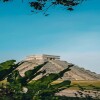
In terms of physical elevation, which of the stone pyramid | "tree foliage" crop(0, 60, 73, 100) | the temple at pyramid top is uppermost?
"tree foliage" crop(0, 60, 73, 100)

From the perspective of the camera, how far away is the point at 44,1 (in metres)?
15.4

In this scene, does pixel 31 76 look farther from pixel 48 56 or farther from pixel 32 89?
pixel 48 56

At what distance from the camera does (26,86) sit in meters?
3.34

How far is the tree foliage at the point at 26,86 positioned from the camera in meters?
3.25

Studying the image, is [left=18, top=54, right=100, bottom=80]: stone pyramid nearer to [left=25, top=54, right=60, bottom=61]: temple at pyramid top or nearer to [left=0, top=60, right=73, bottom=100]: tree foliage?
[left=25, top=54, right=60, bottom=61]: temple at pyramid top

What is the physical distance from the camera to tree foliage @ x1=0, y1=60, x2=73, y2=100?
325 cm

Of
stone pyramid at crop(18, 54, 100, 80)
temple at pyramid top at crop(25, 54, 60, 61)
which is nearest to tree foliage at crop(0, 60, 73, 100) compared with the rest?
stone pyramid at crop(18, 54, 100, 80)

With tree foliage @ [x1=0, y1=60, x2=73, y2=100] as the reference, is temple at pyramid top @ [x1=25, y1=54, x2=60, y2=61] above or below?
below

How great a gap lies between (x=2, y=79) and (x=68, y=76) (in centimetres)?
10642

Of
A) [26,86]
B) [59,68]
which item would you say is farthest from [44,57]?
[26,86]

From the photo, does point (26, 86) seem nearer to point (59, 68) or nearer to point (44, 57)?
point (59, 68)

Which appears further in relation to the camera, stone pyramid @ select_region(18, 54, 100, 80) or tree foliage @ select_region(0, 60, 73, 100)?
stone pyramid @ select_region(18, 54, 100, 80)

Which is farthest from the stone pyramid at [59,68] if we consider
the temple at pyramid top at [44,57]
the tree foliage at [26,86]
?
the tree foliage at [26,86]

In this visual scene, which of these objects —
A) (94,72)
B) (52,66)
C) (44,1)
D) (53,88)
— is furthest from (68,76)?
(53,88)
